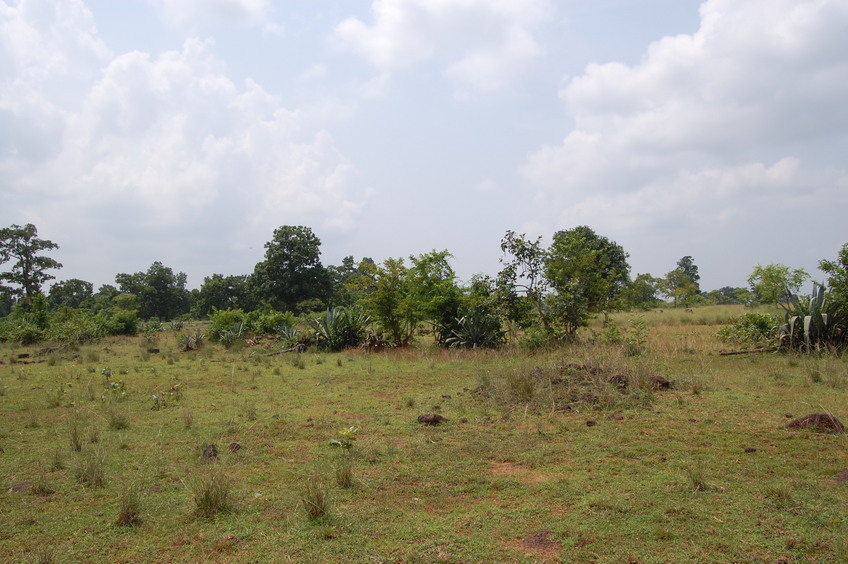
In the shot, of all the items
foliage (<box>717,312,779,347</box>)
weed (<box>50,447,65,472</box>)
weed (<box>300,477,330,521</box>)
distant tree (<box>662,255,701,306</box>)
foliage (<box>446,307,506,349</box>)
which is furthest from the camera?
distant tree (<box>662,255,701,306</box>)

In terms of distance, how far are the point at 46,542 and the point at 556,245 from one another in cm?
1412

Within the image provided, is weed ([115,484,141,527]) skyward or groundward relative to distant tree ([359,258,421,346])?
groundward

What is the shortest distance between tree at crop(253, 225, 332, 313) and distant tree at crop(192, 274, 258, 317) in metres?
7.88

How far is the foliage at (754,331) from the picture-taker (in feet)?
40.3

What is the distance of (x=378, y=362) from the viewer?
48.0ft

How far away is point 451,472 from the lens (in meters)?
5.12

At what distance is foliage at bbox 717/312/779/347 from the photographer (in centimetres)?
1228

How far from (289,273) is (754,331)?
37646 mm

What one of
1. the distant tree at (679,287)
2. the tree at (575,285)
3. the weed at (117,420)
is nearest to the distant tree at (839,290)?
the tree at (575,285)

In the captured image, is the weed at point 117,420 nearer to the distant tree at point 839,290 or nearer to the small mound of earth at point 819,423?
the small mound of earth at point 819,423

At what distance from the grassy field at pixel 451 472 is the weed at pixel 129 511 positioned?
0.02 m

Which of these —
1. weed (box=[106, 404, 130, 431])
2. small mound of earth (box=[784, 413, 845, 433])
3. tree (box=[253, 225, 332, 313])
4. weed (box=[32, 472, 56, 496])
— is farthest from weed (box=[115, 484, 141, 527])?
tree (box=[253, 225, 332, 313])

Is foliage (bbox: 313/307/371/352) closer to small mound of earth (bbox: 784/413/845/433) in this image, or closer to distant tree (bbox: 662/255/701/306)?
small mound of earth (bbox: 784/413/845/433)

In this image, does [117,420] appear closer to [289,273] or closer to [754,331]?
[754,331]
